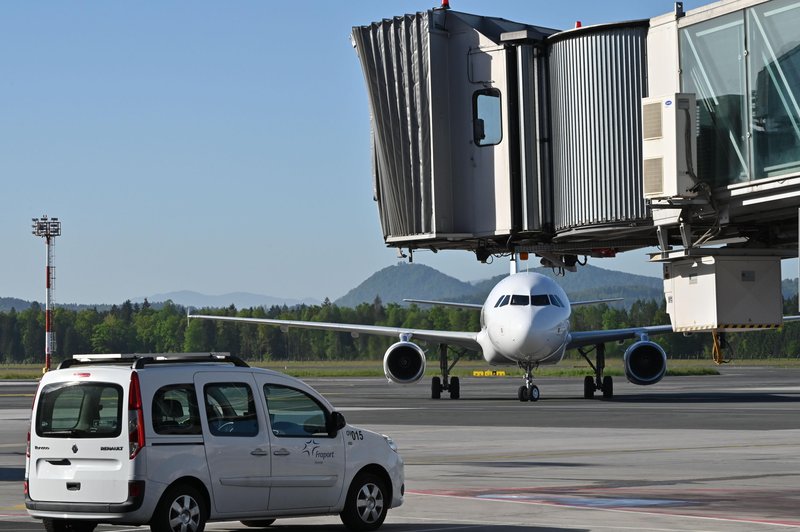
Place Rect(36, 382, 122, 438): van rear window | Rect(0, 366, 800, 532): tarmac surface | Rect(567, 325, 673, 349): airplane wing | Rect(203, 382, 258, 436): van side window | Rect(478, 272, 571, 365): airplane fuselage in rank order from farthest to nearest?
Rect(567, 325, 673, 349): airplane wing → Rect(478, 272, 571, 365): airplane fuselage → Rect(0, 366, 800, 532): tarmac surface → Rect(203, 382, 258, 436): van side window → Rect(36, 382, 122, 438): van rear window

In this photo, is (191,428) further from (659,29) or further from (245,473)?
(659,29)

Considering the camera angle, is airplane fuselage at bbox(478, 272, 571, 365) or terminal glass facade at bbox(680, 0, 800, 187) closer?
terminal glass facade at bbox(680, 0, 800, 187)

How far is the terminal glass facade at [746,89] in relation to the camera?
12.0 metres

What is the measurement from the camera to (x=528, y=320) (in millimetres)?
42188

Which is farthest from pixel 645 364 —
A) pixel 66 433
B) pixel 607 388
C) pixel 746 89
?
pixel 66 433

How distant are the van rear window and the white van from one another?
12 mm

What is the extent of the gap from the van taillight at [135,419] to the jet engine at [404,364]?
34780mm

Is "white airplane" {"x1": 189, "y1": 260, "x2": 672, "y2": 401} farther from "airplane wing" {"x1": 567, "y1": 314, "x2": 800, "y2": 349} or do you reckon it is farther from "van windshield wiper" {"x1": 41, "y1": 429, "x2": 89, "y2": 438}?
"van windshield wiper" {"x1": 41, "y1": 429, "x2": 89, "y2": 438}

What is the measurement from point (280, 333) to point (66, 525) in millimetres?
152271

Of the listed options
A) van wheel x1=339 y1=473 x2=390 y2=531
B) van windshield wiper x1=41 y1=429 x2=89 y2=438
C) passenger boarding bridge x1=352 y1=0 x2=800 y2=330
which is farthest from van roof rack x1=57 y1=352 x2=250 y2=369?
passenger boarding bridge x1=352 y1=0 x2=800 y2=330

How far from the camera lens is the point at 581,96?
13719mm

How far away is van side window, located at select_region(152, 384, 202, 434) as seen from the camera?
12.9 m

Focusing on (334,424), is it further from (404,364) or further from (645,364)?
(404,364)

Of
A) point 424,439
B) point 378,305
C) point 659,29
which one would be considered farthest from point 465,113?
point 378,305
